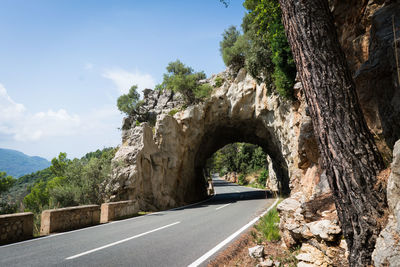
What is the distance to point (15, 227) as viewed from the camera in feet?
23.9

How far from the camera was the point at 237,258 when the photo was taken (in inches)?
180

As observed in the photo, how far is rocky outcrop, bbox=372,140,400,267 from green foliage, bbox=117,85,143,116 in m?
38.6

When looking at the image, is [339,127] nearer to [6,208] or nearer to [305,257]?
[305,257]

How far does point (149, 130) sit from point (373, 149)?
1734 centimetres

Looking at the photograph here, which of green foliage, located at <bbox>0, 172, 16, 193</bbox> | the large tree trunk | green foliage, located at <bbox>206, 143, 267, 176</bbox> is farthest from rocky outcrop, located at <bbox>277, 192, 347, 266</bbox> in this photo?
green foliage, located at <bbox>0, 172, 16, 193</bbox>

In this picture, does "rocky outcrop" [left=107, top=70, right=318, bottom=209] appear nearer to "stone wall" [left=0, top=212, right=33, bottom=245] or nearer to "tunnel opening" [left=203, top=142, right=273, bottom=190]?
"stone wall" [left=0, top=212, right=33, bottom=245]

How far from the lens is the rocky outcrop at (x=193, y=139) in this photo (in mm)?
15695

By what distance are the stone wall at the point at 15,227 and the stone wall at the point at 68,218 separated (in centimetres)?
70

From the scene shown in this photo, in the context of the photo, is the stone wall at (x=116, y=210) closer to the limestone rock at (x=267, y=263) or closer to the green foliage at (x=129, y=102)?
the limestone rock at (x=267, y=263)

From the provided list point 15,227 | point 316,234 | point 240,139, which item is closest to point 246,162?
point 240,139

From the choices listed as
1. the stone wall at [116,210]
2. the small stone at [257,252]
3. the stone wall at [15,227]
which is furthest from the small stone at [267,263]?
the stone wall at [116,210]

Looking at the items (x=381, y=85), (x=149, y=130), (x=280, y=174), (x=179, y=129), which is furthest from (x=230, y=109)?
(x=381, y=85)

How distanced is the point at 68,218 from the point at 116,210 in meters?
2.94

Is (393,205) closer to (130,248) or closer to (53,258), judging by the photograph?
(130,248)
